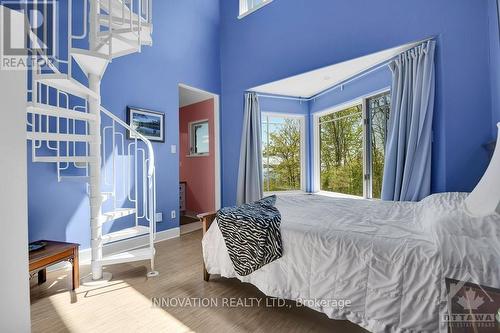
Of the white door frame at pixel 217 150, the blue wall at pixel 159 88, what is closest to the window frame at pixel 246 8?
the blue wall at pixel 159 88

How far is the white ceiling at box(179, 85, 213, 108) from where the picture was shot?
168 inches

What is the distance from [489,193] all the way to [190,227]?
3.89 m

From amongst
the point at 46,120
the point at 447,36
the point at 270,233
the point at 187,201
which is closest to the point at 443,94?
the point at 447,36

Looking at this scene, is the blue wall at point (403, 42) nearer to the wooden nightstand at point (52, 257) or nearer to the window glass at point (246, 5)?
the window glass at point (246, 5)

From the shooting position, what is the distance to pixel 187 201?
16.8 ft

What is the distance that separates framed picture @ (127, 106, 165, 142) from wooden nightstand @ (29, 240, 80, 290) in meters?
1.47

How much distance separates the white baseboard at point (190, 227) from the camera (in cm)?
390

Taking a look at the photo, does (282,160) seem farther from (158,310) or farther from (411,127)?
(158,310)

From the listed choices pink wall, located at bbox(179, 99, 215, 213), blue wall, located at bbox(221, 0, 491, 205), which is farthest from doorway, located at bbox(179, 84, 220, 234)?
blue wall, located at bbox(221, 0, 491, 205)

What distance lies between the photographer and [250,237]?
1753 millimetres

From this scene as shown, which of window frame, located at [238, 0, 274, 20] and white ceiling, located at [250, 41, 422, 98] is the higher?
window frame, located at [238, 0, 274, 20]

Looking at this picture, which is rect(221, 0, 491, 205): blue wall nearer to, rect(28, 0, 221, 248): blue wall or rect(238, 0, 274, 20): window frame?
Result: rect(238, 0, 274, 20): window frame

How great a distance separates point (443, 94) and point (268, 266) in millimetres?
2327

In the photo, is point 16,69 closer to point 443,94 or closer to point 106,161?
point 106,161
